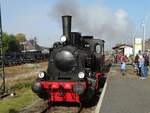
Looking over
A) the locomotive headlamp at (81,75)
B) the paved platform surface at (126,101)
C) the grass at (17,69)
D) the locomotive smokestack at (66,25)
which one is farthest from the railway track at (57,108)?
the grass at (17,69)

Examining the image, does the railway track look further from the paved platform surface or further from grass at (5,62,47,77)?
grass at (5,62,47,77)

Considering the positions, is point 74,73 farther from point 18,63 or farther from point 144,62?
point 18,63

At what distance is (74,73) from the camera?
14.8 m

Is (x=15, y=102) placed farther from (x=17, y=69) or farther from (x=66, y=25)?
(x=17, y=69)

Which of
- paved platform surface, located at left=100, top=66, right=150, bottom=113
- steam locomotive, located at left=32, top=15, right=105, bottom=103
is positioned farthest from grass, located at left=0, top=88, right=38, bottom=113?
paved platform surface, located at left=100, top=66, right=150, bottom=113

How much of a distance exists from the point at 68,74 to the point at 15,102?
8.98 feet

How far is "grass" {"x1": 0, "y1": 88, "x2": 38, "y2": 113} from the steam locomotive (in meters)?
1.06

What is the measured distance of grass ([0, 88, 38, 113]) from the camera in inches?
557

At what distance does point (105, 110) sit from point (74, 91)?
1.98 m

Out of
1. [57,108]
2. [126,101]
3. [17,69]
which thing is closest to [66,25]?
[57,108]

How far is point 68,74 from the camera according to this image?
14.9m

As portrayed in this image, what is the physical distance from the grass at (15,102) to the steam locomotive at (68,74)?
3.49 ft

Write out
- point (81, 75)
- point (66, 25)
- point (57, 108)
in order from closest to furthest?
point (81, 75)
point (57, 108)
point (66, 25)

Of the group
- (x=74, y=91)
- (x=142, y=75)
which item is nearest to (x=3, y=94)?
(x=74, y=91)
